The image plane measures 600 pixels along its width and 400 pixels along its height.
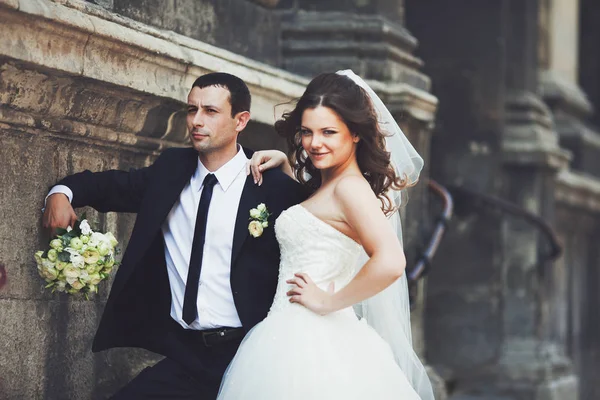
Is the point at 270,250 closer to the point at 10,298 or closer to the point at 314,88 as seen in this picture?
the point at 314,88

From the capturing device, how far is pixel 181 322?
173 inches

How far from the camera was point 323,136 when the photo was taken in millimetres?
4281

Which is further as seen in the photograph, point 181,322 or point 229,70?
point 229,70

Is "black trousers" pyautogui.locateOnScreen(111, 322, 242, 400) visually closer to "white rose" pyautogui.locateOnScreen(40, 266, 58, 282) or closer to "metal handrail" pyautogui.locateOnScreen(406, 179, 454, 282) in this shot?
"white rose" pyautogui.locateOnScreen(40, 266, 58, 282)

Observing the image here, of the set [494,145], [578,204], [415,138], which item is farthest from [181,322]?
[578,204]

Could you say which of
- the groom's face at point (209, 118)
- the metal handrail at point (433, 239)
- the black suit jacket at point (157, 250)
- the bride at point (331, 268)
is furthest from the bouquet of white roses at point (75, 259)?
the metal handrail at point (433, 239)

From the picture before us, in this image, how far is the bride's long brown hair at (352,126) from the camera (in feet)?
14.1

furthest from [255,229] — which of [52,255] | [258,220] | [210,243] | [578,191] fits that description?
[578,191]

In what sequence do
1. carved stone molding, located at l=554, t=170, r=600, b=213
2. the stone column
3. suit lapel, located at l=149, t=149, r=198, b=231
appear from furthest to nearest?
carved stone molding, located at l=554, t=170, r=600, b=213, the stone column, suit lapel, located at l=149, t=149, r=198, b=231

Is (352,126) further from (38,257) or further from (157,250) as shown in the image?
(38,257)

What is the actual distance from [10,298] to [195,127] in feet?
3.02

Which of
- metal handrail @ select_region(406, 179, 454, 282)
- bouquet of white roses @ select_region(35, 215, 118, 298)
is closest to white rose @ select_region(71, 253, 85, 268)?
bouquet of white roses @ select_region(35, 215, 118, 298)

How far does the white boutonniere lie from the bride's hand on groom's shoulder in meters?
0.64

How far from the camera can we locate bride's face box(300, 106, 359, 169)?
427 cm
